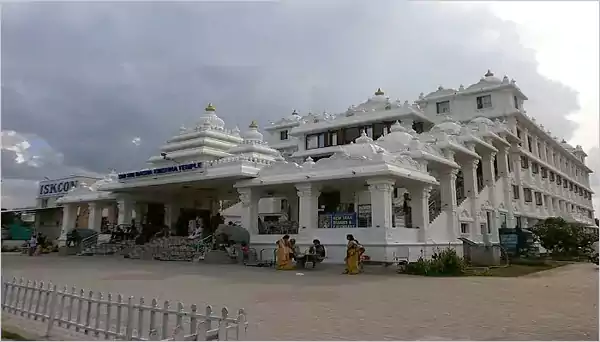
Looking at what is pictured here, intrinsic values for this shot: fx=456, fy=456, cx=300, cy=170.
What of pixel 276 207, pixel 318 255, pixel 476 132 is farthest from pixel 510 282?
pixel 276 207

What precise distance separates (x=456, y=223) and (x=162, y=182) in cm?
1473

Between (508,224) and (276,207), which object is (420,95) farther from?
(276,207)

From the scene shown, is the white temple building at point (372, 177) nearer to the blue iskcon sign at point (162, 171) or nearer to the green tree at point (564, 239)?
the blue iskcon sign at point (162, 171)

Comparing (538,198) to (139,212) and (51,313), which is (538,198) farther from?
(51,313)

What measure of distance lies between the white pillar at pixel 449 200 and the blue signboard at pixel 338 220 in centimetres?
567

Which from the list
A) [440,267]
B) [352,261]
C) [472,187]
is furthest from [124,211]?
[472,187]

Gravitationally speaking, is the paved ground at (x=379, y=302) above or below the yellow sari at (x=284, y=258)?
below

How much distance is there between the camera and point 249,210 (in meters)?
20.7

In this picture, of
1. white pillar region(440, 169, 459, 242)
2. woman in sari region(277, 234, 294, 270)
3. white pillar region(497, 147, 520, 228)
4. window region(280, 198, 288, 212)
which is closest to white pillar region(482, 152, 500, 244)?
white pillar region(497, 147, 520, 228)

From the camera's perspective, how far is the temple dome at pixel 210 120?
29.3m

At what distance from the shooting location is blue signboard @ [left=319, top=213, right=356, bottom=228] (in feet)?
57.6

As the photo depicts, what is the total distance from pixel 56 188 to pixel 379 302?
3885cm

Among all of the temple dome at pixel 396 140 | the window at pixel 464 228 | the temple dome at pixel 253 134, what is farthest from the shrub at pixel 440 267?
the temple dome at pixel 253 134

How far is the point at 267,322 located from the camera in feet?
22.1
